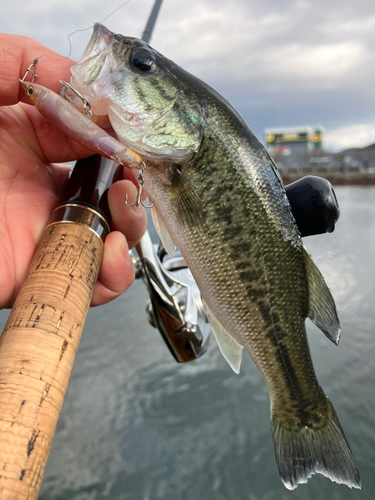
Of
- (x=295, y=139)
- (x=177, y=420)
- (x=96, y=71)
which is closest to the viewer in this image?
(x=96, y=71)

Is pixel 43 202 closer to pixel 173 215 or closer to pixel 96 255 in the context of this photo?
pixel 96 255

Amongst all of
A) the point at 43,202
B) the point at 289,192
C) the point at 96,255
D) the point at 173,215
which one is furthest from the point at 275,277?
the point at 43,202

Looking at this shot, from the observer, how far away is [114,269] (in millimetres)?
1209

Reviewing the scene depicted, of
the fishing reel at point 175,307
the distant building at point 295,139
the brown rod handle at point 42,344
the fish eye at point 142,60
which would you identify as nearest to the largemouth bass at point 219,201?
the fish eye at point 142,60

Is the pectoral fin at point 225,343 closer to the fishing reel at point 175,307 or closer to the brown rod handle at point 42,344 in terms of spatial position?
the brown rod handle at point 42,344

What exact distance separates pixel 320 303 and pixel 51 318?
839 millimetres

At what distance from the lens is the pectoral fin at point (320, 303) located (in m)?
1.08

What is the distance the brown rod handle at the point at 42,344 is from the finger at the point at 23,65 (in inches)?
16.2

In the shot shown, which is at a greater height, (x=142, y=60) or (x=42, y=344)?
(x=142, y=60)

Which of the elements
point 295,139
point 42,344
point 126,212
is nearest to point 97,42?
point 126,212

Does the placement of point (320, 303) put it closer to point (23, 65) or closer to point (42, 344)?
point (42, 344)

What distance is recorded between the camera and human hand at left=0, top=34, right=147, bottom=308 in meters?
1.07

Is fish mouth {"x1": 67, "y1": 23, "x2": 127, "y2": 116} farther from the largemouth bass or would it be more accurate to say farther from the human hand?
the human hand

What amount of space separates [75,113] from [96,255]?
16.5 inches
